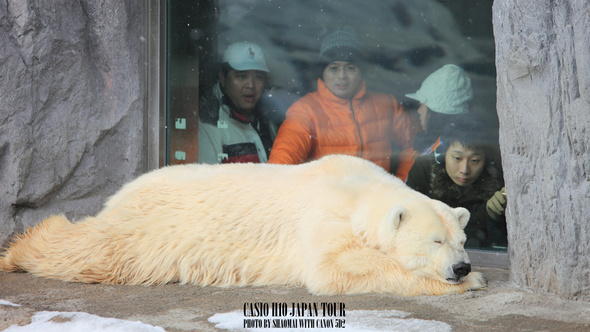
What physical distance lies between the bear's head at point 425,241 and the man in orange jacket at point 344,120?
139 centimetres

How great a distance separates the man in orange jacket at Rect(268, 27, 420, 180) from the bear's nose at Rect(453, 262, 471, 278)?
5.12 ft

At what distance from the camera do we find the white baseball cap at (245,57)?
5.11 m

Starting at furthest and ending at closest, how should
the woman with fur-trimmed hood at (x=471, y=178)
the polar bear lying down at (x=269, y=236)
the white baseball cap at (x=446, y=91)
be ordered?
the white baseball cap at (x=446, y=91) → the woman with fur-trimmed hood at (x=471, y=178) → the polar bear lying down at (x=269, y=236)

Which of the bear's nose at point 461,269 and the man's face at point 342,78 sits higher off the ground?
the man's face at point 342,78

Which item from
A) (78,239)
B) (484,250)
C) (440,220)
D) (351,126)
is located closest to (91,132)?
(78,239)

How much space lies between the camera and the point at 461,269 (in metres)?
3.25

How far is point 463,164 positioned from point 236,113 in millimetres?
2028

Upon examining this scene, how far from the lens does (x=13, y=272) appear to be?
13.0 feet

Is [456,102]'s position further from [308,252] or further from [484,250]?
[308,252]

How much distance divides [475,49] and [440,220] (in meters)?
1.59

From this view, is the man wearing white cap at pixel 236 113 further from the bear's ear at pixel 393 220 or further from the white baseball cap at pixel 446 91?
the bear's ear at pixel 393 220

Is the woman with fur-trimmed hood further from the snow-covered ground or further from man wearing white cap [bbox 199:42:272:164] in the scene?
the snow-covered ground

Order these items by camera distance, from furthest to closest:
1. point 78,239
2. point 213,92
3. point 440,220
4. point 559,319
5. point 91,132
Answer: point 213,92 < point 91,132 < point 78,239 < point 440,220 < point 559,319

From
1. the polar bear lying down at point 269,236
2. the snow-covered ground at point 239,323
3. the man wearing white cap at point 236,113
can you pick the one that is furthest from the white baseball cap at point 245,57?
the snow-covered ground at point 239,323
